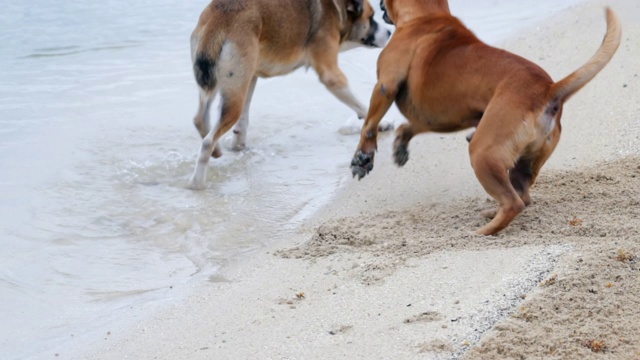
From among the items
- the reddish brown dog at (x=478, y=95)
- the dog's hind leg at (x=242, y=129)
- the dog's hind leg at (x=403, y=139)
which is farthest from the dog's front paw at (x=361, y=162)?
the dog's hind leg at (x=242, y=129)

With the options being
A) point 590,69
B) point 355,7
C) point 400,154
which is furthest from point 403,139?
point 355,7

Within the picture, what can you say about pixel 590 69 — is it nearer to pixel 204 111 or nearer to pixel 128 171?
pixel 204 111

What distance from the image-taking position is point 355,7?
26.5 feet

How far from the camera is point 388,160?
24.1 feet

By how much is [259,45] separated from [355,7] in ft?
3.60

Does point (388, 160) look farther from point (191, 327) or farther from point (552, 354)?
point (552, 354)

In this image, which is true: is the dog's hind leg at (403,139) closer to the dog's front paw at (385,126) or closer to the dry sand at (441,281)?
the dry sand at (441,281)

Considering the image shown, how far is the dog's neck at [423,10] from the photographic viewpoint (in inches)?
228

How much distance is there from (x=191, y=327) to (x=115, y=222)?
A: 2.25 m

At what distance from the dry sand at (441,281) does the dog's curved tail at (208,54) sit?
135cm

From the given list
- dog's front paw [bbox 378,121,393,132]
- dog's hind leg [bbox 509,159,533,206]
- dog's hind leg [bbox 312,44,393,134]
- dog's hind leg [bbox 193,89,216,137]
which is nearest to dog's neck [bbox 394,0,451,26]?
dog's hind leg [bbox 509,159,533,206]

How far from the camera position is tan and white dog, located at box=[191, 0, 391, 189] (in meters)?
7.06

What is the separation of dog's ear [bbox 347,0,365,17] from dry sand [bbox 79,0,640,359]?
6.33 feet

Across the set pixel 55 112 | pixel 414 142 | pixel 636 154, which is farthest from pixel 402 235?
pixel 55 112
